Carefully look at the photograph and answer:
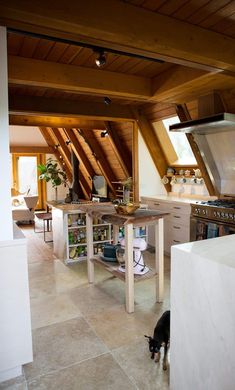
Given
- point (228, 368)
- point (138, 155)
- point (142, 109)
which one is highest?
point (142, 109)

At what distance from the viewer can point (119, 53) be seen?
8.30 ft

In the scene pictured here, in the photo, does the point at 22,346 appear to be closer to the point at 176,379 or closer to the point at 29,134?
the point at 176,379

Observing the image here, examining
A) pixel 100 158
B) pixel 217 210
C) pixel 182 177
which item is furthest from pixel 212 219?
pixel 100 158

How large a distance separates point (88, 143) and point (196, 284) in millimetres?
5265

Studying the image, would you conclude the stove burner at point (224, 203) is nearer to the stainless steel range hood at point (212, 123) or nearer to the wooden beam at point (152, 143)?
the stainless steel range hood at point (212, 123)

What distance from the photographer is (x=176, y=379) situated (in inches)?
59.0

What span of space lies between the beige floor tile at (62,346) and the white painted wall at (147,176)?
290 centimetres

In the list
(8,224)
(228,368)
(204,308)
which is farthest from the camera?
(8,224)

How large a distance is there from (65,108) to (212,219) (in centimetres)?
257

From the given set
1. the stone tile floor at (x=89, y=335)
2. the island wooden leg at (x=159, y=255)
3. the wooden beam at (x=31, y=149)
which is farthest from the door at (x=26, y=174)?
the island wooden leg at (x=159, y=255)

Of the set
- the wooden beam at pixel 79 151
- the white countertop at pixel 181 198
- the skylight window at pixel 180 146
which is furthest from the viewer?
the wooden beam at pixel 79 151

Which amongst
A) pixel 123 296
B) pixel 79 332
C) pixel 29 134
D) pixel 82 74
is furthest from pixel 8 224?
pixel 29 134

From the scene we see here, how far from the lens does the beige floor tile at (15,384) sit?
1.81 metres

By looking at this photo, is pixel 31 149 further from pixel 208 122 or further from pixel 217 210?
pixel 208 122
